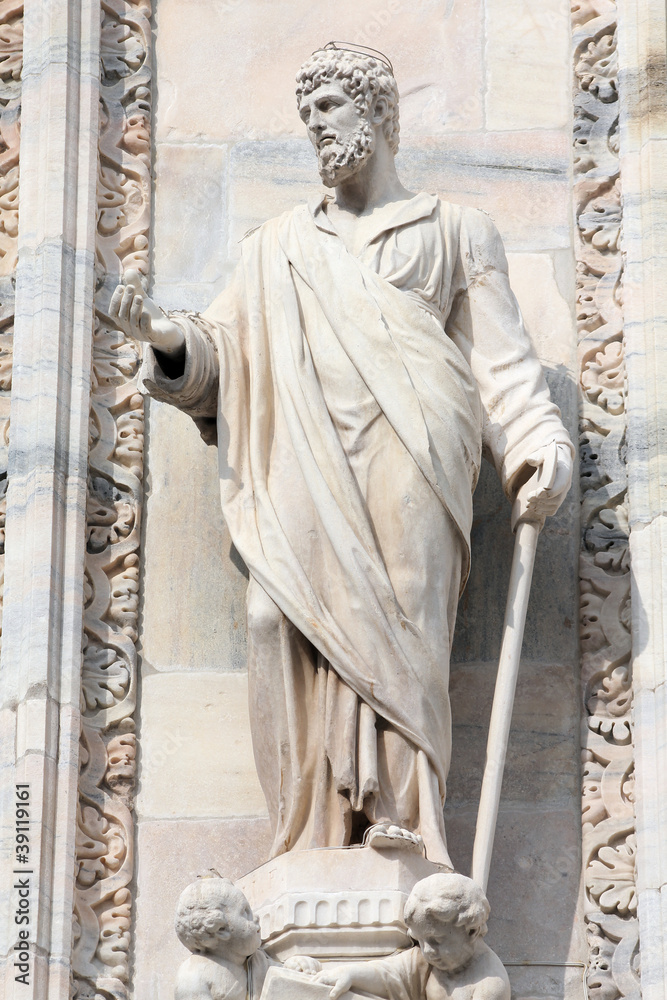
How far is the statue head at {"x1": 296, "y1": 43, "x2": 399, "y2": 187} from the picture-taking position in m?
6.71

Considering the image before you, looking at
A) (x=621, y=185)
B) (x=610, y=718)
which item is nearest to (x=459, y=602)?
(x=610, y=718)

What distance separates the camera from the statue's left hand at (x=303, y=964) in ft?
19.3

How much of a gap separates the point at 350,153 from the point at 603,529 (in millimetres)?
1275

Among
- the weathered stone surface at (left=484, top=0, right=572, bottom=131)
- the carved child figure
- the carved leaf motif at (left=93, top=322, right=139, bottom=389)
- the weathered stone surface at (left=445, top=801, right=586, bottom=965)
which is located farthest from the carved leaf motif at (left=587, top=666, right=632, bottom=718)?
the weathered stone surface at (left=484, top=0, right=572, bottom=131)

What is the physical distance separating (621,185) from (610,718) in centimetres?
165

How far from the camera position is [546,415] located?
21.7 feet

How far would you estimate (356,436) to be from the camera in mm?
6430

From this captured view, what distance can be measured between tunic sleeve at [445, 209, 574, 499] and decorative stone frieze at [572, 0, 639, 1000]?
0.43 m

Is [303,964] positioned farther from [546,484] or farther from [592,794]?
[546,484]

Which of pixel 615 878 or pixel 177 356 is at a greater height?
pixel 177 356

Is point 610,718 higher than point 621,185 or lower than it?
Answer: lower

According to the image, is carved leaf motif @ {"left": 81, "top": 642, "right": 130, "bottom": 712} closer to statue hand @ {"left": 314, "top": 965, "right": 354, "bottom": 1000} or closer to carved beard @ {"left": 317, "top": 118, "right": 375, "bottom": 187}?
statue hand @ {"left": 314, "top": 965, "right": 354, "bottom": 1000}

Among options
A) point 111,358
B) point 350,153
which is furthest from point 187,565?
point 350,153

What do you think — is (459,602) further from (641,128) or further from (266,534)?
(641,128)
